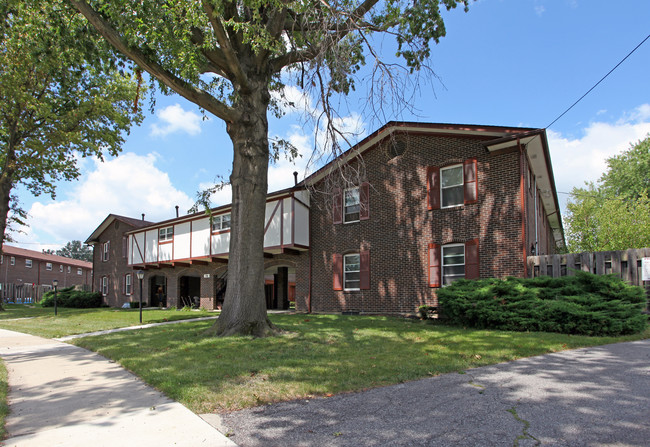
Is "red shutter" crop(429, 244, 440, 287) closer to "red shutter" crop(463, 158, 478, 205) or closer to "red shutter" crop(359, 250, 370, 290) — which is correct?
"red shutter" crop(463, 158, 478, 205)

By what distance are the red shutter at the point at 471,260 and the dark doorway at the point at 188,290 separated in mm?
16485

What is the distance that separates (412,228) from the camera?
49.9 feet

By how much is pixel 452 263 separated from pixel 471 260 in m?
0.79

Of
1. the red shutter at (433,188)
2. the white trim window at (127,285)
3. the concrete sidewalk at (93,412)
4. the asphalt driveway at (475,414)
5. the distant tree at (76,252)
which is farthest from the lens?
the distant tree at (76,252)

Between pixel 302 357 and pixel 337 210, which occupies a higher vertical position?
pixel 337 210

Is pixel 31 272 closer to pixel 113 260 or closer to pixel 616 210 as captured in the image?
pixel 113 260

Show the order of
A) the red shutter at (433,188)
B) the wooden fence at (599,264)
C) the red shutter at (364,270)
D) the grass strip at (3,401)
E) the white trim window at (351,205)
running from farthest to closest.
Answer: the white trim window at (351,205) → the red shutter at (364,270) → the red shutter at (433,188) → the wooden fence at (599,264) → the grass strip at (3,401)

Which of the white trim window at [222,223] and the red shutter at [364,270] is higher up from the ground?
the white trim window at [222,223]

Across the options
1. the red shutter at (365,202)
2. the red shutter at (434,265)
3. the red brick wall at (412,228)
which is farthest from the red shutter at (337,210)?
the red shutter at (434,265)

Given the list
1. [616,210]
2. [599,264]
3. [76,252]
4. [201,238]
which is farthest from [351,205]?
[76,252]

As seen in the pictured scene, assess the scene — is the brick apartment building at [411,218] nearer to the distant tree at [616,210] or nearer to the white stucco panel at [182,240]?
the white stucco panel at [182,240]

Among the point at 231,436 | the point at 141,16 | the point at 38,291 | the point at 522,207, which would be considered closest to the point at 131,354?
the point at 231,436

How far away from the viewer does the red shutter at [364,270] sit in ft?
52.9

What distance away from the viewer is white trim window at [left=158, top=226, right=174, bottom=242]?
24.7m
